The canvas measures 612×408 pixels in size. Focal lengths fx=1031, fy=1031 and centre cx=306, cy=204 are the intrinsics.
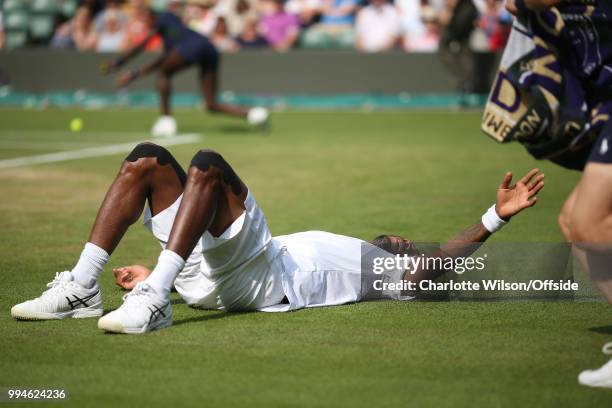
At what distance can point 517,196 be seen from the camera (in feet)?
19.2

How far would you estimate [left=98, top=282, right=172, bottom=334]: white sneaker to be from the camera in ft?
17.6

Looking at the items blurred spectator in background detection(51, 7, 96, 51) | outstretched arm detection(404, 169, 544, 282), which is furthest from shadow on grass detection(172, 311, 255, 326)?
blurred spectator in background detection(51, 7, 96, 51)

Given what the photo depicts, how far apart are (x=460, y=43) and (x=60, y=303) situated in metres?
17.7

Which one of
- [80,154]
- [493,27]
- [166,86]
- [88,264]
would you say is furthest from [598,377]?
[493,27]

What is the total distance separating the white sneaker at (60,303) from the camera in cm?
573

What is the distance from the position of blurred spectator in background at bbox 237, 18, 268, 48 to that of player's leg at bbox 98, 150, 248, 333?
19.7 m

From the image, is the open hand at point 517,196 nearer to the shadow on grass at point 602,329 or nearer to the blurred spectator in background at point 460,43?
the shadow on grass at point 602,329

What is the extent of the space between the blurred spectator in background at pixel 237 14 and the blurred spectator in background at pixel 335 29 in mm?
1508

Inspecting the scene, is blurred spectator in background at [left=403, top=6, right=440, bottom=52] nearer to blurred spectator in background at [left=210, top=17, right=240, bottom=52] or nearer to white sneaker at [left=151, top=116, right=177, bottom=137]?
blurred spectator in background at [left=210, top=17, right=240, bottom=52]

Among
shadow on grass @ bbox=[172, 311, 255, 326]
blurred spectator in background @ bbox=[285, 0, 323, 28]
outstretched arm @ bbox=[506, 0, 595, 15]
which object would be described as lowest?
blurred spectator in background @ bbox=[285, 0, 323, 28]

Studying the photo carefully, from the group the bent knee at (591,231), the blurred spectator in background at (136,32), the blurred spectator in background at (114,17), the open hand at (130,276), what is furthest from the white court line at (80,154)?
the bent knee at (591,231)

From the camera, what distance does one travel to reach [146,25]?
25344mm

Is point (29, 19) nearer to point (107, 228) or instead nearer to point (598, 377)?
point (107, 228)

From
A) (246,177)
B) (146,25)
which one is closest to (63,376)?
(246,177)
